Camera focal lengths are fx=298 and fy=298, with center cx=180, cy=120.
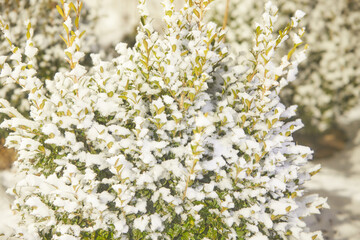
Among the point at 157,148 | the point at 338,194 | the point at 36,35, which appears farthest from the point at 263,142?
the point at 36,35

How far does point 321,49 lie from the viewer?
5.80 m

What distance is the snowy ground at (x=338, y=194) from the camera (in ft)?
13.1

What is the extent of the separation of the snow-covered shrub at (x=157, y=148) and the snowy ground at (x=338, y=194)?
1282 mm

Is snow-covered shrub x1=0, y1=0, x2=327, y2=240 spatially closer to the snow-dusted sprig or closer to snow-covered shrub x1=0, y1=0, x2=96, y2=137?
the snow-dusted sprig

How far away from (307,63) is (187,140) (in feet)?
15.1

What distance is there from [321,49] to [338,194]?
9.03ft

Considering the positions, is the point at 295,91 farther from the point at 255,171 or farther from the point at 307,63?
the point at 255,171

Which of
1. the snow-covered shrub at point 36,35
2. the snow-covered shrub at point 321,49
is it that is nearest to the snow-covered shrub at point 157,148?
the snow-covered shrub at point 36,35

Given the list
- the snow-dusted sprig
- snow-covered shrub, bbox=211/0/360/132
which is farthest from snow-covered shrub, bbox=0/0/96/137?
the snow-dusted sprig

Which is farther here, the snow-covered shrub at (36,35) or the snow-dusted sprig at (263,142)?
the snow-covered shrub at (36,35)

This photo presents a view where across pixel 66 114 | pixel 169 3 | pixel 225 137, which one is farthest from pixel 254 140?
pixel 66 114

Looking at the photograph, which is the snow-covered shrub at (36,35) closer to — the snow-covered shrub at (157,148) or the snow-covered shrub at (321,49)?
the snow-covered shrub at (157,148)

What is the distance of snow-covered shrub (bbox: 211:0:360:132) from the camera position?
564 centimetres

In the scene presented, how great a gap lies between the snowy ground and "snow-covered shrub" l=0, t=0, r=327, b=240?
1.28 meters
